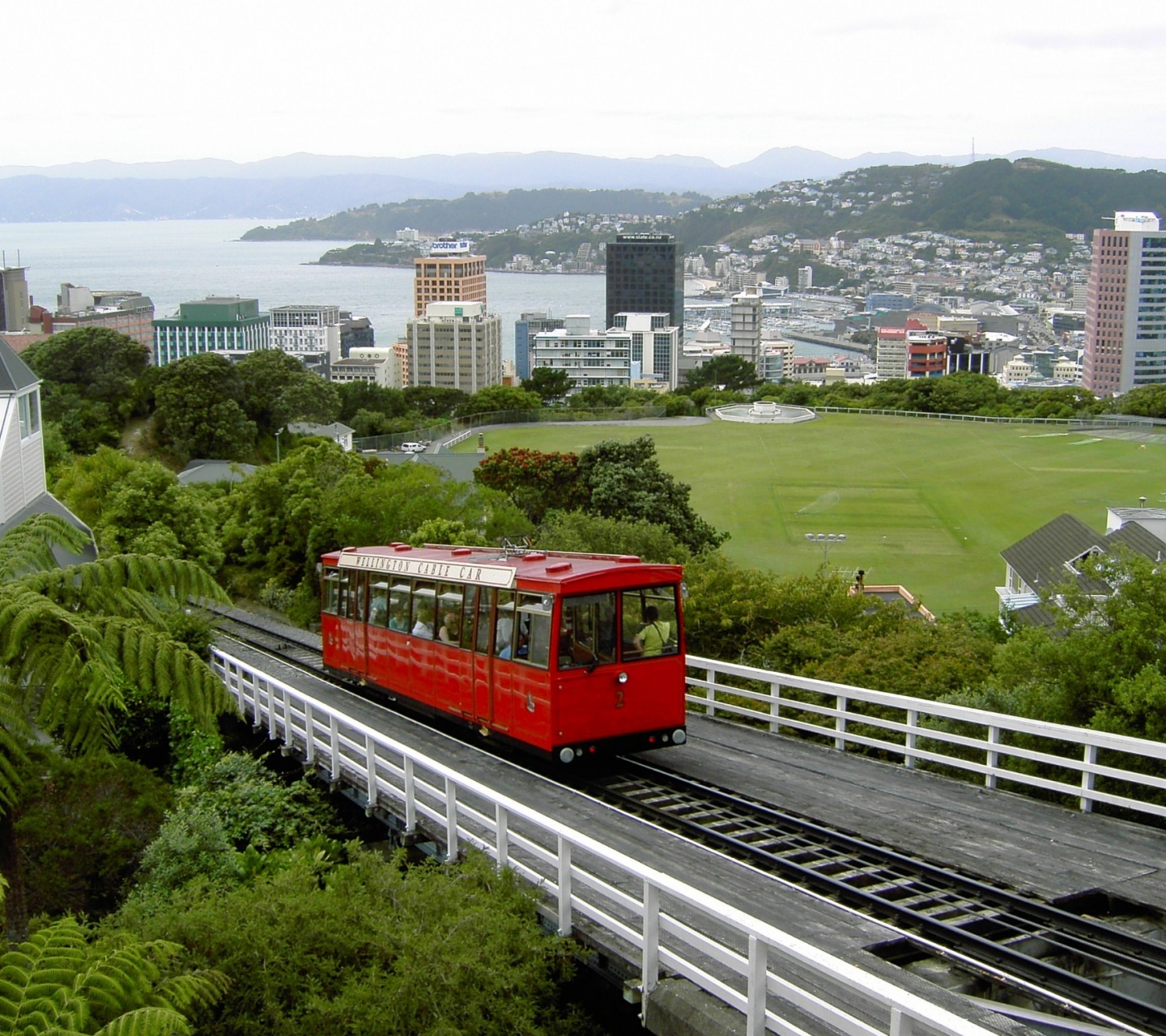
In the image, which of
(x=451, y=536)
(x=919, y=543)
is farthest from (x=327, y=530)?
(x=919, y=543)

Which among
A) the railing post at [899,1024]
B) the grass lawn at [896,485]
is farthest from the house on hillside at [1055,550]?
the railing post at [899,1024]

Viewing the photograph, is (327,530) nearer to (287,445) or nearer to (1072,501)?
(287,445)

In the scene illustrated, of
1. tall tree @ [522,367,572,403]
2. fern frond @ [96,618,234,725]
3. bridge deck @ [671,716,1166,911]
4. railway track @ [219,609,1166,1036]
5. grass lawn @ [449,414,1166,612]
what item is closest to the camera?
railway track @ [219,609,1166,1036]

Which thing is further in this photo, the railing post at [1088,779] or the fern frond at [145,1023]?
the railing post at [1088,779]

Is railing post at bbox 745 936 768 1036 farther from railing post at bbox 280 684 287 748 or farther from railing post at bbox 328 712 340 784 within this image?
railing post at bbox 280 684 287 748

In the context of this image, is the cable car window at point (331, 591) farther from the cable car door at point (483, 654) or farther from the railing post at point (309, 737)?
the cable car door at point (483, 654)

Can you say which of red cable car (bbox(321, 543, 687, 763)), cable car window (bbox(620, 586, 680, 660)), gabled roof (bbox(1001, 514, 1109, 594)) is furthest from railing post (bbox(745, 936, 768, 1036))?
gabled roof (bbox(1001, 514, 1109, 594))

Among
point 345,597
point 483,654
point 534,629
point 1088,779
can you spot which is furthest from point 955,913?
point 345,597
